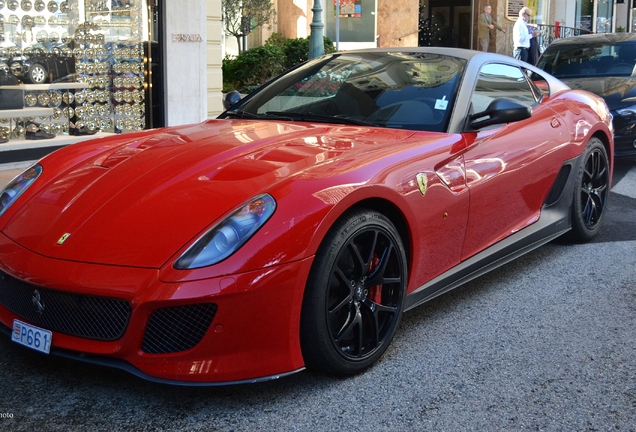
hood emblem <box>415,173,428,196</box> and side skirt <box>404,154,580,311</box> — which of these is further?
side skirt <box>404,154,580,311</box>

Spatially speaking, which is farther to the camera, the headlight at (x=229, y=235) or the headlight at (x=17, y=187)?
the headlight at (x=17, y=187)

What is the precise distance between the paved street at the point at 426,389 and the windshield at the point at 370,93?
1029 millimetres

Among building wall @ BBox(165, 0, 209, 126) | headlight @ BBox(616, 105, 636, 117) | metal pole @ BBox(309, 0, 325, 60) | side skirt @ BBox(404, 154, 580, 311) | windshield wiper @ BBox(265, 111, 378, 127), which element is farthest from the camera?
metal pole @ BBox(309, 0, 325, 60)

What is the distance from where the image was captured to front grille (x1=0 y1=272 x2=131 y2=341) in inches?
114

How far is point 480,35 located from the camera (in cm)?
2533

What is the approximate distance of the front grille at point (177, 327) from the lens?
2.85 metres

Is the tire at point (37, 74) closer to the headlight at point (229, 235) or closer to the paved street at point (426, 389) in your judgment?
the paved street at point (426, 389)

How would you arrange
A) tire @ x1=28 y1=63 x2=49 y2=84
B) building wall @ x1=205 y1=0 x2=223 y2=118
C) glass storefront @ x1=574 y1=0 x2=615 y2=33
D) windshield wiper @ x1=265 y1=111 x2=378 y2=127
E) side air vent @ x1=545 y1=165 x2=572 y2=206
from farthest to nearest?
glass storefront @ x1=574 y1=0 x2=615 y2=33, building wall @ x1=205 y1=0 x2=223 y2=118, tire @ x1=28 y1=63 x2=49 y2=84, side air vent @ x1=545 y1=165 x2=572 y2=206, windshield wiper @ x1=265 y1=111 x2=378 y2=127

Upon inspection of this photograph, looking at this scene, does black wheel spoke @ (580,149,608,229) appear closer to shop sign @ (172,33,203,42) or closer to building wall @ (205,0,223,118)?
shop sign @ (172,33,203,42)

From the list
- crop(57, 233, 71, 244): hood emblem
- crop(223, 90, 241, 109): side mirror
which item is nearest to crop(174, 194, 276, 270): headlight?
crop(57, 233, 71, 244): hood emblem

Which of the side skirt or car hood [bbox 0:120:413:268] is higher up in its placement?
car hood [bbox 0:120:413:268]

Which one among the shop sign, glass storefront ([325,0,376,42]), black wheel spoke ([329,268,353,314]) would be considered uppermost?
glass storefront ([325,0,376,42])

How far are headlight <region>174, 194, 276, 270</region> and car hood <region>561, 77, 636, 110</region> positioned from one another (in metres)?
6.94

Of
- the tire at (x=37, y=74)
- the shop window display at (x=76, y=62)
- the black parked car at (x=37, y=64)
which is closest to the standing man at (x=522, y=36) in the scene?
the shop window display at (x=76, y=62)
